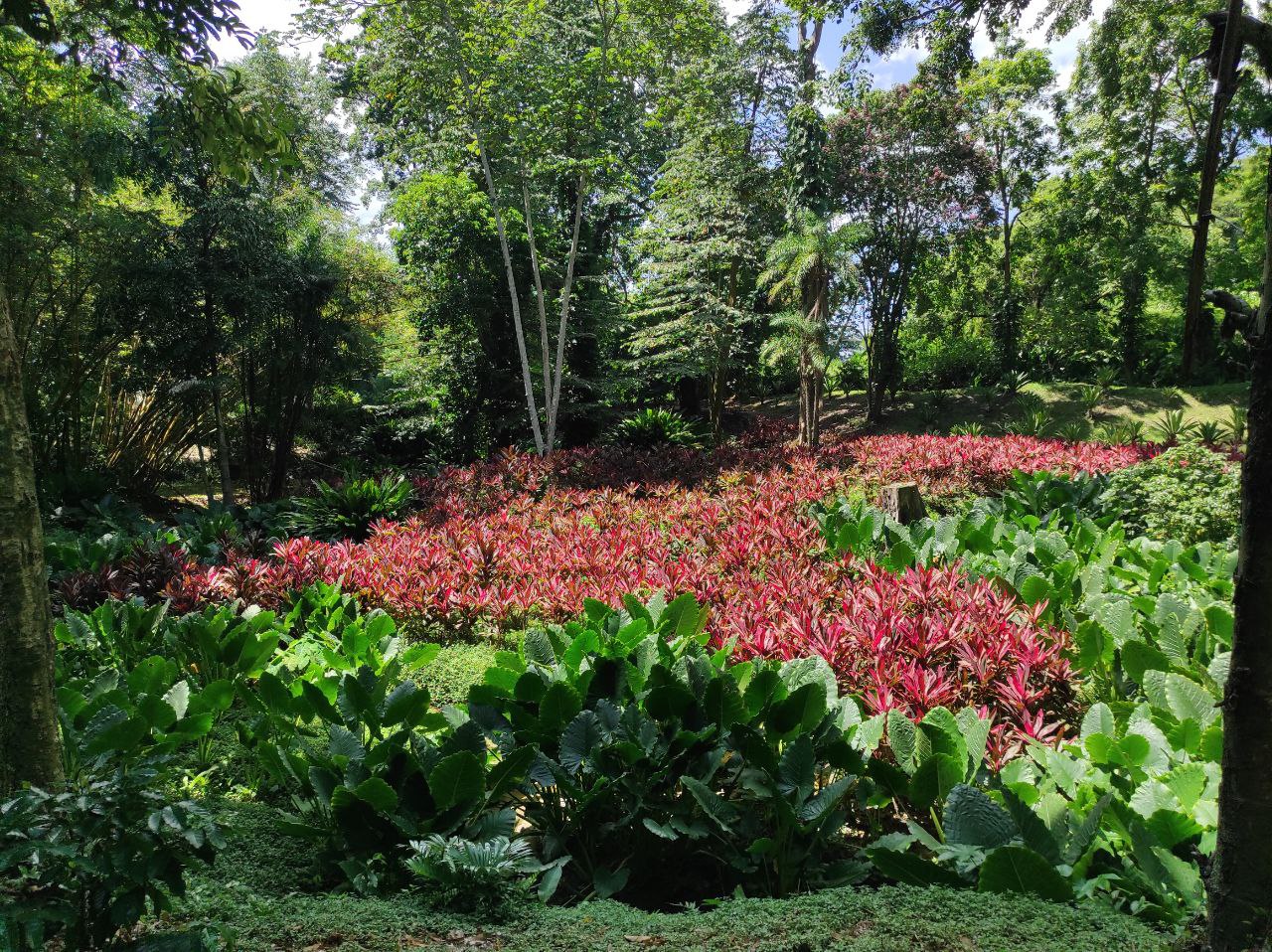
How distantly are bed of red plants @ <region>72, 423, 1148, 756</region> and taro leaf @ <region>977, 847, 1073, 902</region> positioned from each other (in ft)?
2.49

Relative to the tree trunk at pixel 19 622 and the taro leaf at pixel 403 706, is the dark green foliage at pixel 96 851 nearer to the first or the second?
the tree trunk at pixel 19 622

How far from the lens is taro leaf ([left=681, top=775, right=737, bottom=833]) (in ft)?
6.75

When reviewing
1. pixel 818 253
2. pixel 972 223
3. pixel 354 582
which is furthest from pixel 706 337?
pixel 354 582

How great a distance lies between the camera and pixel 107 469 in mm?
10492

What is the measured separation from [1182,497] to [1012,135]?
13941mm

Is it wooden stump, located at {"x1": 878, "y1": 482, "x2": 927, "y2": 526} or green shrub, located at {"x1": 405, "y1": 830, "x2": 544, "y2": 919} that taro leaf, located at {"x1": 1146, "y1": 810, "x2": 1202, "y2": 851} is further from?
wooden stump, located at {"x1": 878, "y1": 482, "x2": 927, "y2": 526}

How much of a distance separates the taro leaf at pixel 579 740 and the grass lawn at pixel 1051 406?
13.4 meters

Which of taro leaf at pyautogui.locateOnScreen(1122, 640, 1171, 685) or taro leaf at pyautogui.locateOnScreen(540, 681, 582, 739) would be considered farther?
taro leaf at pyautogui.locateOnScreen(1122, 640, 1171, 685)

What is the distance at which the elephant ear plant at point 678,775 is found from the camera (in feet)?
6.84

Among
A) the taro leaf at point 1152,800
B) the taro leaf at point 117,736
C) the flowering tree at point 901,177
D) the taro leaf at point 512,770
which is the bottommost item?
the taro leaf at point 1152,800

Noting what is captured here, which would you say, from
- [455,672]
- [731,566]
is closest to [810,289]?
[731,566]

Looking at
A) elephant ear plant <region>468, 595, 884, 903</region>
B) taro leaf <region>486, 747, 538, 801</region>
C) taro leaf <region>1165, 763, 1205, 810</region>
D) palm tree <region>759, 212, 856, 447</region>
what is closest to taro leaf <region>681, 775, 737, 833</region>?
elephant ear plant <region>468, 595, 884, 903</region>

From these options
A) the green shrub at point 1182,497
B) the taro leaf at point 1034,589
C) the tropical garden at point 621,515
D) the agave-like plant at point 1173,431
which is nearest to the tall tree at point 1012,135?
the tropical garden at point 621,515

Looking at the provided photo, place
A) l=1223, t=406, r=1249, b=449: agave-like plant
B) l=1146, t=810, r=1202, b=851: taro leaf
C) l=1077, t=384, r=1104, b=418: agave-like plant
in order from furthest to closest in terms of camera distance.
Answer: l=1077, t=384, r=1104, b=418: agave-like plant, l=1223, t=406, r=1249, b=449: agave-like plant, l=1146, t=810, r=1202, b=851: taro leaf
